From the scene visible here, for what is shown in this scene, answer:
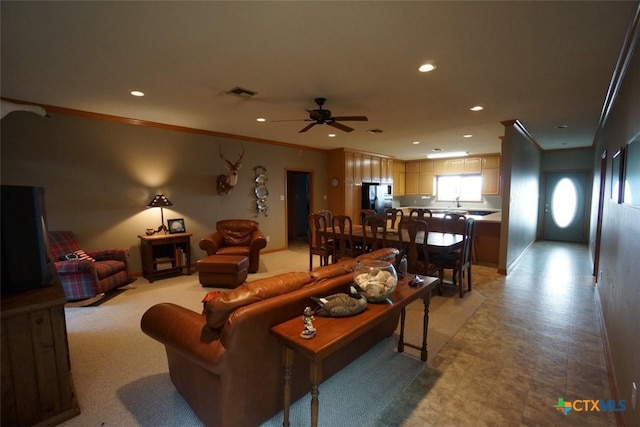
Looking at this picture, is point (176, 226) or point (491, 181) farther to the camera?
point (491, 181)

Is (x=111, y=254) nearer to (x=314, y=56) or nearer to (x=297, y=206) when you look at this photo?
(x=314, y=56)

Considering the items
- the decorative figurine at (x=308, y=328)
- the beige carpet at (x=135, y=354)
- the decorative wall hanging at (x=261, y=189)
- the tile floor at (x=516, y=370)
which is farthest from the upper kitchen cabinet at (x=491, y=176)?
the decorative figurine at (x=308, y=328)

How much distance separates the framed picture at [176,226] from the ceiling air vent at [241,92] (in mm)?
2625

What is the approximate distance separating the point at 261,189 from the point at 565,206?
788 centimetres

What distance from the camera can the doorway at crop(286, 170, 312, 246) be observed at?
8.45 meters

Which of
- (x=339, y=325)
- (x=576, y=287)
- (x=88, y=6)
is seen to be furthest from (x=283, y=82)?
(x=576, y=287)

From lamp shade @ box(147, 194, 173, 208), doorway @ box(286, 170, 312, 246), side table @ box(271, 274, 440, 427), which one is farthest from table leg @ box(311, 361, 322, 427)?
doorway @ box(286, 170, 312, 246)

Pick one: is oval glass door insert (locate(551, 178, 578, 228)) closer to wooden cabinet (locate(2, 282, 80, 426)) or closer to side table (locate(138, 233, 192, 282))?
side table (locate(138, 233, 192, 282))

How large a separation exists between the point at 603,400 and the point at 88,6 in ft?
13.5

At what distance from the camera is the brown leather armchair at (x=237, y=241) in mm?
4532

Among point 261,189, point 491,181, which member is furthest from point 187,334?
point 491,181

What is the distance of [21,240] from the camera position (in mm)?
1723

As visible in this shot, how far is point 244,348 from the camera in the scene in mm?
1447

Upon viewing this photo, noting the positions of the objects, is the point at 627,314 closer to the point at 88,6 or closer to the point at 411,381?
the point at 411,381
